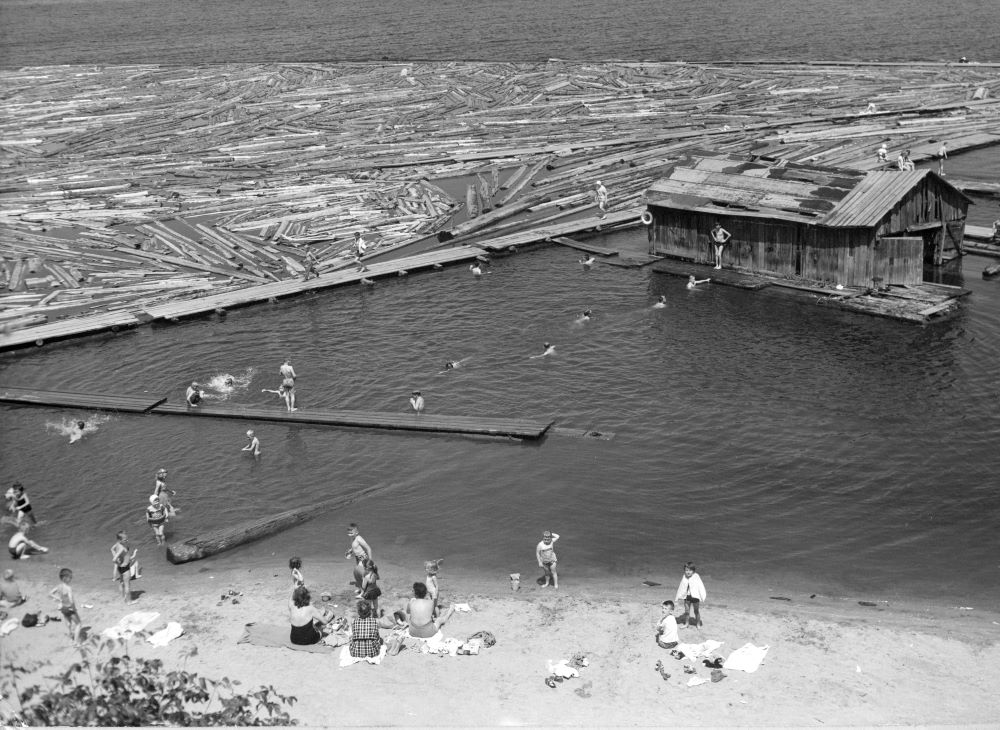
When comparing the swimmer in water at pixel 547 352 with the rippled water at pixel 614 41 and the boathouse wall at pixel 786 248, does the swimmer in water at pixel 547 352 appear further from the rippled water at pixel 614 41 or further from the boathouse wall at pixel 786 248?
the rippled water at pixel 614 41

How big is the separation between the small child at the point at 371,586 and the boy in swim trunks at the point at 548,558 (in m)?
4.60

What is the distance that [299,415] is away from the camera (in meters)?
44.1

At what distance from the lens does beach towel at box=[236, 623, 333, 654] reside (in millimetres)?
27578

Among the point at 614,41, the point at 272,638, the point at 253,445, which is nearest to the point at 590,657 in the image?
the point at 272,638

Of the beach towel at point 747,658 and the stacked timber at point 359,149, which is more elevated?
the stacked timber at point 359,149

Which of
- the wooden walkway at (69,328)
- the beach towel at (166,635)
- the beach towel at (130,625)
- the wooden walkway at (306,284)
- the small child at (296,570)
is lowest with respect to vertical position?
the beach towel at (130,625)

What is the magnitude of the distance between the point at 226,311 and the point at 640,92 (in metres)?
61.7

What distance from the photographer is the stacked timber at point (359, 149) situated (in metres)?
64.1

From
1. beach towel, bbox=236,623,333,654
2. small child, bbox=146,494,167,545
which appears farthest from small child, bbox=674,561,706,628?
small child, bbox=146,494,167,545

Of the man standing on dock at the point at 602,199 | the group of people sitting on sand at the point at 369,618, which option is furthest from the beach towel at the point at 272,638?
the man standing on dock at the point at 602,199

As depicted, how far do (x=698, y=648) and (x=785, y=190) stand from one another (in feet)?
112

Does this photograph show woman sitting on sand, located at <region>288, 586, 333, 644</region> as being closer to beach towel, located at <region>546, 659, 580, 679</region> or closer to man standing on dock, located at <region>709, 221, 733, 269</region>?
beach towel, located at <region>546, 659, 580, 679</region>

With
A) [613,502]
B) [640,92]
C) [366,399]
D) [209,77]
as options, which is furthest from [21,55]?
[613,502]

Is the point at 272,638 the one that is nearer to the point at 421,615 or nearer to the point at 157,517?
the point at 421,615
